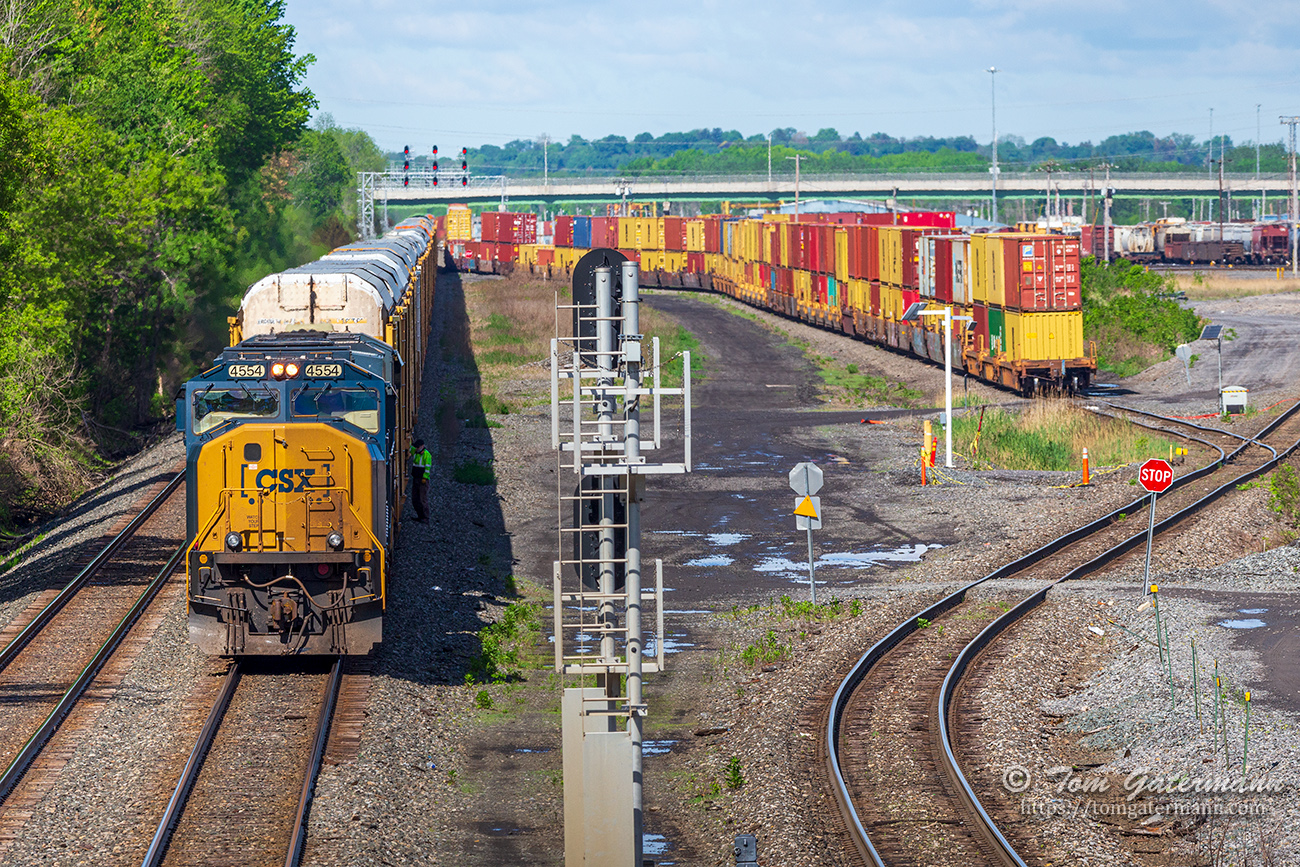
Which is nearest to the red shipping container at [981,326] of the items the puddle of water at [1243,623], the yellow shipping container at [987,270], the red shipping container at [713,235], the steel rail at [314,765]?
the yellow shipping container at [987,270]

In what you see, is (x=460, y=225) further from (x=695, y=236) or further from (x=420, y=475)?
(x=420, y=475)

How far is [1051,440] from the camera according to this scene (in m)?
36.8

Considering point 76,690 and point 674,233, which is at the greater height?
point 674,233

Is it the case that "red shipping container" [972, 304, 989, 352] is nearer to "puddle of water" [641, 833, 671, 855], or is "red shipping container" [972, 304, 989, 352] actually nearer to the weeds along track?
the weeds along track

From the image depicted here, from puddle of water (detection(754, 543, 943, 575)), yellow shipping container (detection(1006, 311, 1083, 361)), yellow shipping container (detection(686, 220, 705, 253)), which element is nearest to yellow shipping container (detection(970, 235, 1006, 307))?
yellow shipping container (detection(1006, 311, 1083, 361))

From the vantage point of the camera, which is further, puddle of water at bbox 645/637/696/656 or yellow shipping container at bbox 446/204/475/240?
yellow shipping container at bbox 446/204/475/240

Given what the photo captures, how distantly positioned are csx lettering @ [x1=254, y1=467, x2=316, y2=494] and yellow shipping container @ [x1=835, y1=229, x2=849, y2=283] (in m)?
48.4

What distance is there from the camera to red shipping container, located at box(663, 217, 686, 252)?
327 ft

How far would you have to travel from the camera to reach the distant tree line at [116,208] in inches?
1278

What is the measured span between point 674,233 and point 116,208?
208 feet

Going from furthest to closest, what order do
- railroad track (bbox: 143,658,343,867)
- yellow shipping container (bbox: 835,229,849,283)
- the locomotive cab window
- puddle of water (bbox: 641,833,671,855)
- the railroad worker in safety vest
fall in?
yellow shipping container (bbox: 835,229,849,283), the railroad worker in safety vest, the locomotive cab window, puddle of water (bbox: 641,833,671,855), railroad track (bbox: 143,658,343,867)

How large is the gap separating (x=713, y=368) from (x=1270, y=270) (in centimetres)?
7094

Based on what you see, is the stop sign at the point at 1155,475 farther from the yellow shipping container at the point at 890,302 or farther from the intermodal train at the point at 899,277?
the yellow shipping container at the point at 890,302

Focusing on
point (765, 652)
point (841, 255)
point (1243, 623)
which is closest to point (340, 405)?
point (765, 652)
